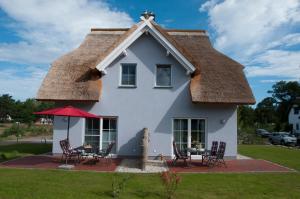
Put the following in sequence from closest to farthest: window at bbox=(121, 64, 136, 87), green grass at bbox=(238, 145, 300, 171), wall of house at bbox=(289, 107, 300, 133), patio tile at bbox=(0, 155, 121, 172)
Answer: patio tile at bbox=(0, 155, 121, 172) < green grass at bbox=(238, 145, 300, 171) < window at bbox=(121, 64, 136, 87) < wall of house at bbox=(289, 107, 300, 133)

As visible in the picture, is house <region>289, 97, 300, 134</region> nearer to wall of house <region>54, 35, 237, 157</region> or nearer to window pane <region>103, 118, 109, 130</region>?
wall of house <region>54, 35, 237, 157</region>

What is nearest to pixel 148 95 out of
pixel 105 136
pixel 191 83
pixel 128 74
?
pixel 128 74

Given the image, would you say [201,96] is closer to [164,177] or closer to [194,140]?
[194,140]

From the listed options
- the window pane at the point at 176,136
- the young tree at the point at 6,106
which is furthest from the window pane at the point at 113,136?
the young tree at the point at 6,106

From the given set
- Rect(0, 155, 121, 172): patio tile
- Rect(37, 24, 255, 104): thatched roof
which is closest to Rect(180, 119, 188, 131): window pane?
Rect(37, 24, 255, 104): thatched roof

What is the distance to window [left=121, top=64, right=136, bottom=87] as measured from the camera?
19.6 meters

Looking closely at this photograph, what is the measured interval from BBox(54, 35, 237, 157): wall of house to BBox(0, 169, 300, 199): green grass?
5.42m

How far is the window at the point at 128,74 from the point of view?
64.2ft

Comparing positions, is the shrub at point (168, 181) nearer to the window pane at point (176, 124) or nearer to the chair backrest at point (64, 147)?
the chair backrest at point (64, 147)

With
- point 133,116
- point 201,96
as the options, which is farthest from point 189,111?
point 133,116

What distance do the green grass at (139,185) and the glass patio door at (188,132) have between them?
538 cm

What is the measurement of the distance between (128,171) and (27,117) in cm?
6337

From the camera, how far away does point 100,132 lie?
62.7 ft

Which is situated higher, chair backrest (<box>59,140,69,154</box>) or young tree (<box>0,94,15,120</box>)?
young tree (<box>0,94,15,120</box>)
